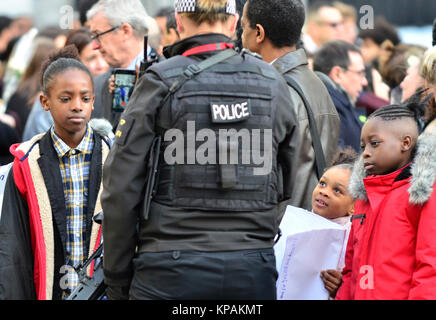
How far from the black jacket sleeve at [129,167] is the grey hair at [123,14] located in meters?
2.80

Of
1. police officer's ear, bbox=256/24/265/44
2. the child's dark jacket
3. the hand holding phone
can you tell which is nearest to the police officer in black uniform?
the child's dark jacket

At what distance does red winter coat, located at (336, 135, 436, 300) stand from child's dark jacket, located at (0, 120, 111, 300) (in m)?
1.48

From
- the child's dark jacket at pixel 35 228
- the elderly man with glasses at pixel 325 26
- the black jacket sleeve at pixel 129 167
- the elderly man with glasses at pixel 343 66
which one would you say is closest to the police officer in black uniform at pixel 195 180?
the black jacket sleeve at pixel 129 167

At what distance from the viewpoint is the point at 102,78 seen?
6.48 meters

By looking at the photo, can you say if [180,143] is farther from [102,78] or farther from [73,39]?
[73,39]

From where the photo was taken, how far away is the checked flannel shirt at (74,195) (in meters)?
4.10

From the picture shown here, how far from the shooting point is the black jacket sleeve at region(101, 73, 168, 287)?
3.20m

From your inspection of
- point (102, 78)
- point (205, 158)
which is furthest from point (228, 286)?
point (102, 78)

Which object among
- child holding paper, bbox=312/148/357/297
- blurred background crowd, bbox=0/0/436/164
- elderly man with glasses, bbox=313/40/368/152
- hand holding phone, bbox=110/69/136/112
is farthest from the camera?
elderly man with glasses, bbox=313/40/368/152

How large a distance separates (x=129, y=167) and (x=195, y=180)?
29 cm

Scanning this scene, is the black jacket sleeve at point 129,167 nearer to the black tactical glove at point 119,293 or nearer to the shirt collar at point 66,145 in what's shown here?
the black tactical glove at point 119,293

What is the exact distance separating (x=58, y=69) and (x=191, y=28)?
1.25m

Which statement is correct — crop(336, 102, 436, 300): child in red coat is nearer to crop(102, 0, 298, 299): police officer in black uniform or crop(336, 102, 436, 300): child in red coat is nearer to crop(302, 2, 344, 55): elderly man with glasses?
crop(102, 0, 298, 299): police officer in black uniform

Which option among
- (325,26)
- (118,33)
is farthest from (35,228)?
(325,26)
